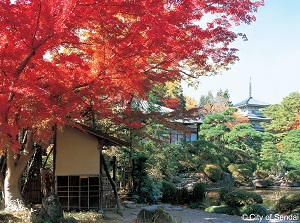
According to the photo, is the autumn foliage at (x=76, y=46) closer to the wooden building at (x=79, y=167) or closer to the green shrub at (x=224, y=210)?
the wooden building at (x=79, y=167)

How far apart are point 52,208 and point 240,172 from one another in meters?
18.0

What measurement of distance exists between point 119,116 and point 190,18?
4.75 metres

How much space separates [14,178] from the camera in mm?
10922

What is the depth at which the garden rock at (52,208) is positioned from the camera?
8862 millimetres

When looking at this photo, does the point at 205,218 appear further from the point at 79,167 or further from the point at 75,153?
the point at 75,153

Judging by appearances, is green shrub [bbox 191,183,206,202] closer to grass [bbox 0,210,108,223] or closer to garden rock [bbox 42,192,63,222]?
grass [bbox 0,210,108,223]

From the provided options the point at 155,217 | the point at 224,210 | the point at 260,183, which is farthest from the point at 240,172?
the point at 155,217

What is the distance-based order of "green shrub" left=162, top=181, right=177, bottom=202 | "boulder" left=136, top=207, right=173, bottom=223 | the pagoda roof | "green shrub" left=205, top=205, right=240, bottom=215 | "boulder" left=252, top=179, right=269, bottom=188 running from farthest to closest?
the pagoda roof → "boulder" left=252, top=179, right=269, bottom=188 → "green shrub" left=162, top=181, right=177, bottom=202 → "green shrub" left=205, top=205, right=240, bottom=215 → "boulder" left=136, top=207, right=173, bottom=223

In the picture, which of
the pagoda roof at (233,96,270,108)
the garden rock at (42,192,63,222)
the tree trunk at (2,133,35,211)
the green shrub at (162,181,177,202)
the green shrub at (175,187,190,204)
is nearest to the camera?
the garden rock at (42,192,63,222)

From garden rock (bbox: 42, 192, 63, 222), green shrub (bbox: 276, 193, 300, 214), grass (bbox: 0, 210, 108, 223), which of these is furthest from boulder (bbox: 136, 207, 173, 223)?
green shrub (bbox: 276, 193, 300, 214)

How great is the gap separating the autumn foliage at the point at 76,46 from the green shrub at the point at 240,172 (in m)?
15.6

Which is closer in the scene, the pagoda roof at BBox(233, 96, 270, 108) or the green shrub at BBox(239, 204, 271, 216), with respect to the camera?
the green shrub at BBox(239, 204, 271, 216)

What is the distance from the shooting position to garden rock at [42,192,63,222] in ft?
29.1

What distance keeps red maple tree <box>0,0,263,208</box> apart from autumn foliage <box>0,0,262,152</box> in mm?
19
